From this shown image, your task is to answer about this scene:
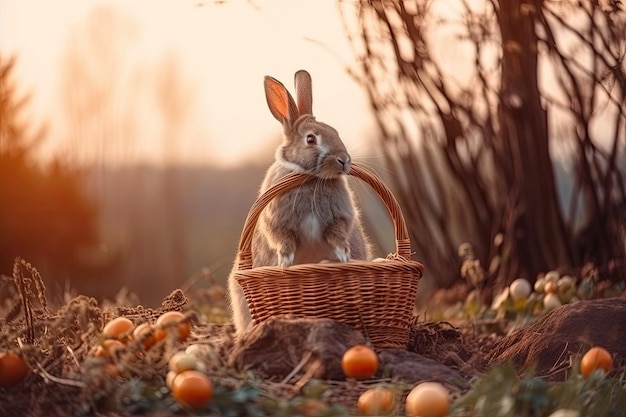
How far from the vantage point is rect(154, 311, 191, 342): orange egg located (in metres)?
2.65

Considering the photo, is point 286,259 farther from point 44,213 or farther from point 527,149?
point 44,213

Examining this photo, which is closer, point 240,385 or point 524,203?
point 240,385

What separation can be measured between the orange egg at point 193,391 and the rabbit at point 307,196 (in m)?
1.00

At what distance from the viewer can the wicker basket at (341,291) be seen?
315 centimetres

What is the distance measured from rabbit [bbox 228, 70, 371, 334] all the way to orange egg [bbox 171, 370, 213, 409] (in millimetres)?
1004

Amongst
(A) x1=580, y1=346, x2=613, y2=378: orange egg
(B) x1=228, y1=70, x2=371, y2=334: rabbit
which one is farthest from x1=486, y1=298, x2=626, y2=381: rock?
(B) x1=228, y1=70, x2=371, y2=334: rabbit

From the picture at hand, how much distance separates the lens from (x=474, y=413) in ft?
8.13

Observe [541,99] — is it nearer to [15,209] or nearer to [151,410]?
[151,410]

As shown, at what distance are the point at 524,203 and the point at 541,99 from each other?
629mm

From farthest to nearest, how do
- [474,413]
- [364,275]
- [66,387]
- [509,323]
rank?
[509,323] < [364,275] < [66,387] < [474,413]

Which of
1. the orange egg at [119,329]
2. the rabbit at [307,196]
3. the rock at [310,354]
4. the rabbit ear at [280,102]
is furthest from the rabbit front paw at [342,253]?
the orange egg at [119,329]

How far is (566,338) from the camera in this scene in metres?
3.51

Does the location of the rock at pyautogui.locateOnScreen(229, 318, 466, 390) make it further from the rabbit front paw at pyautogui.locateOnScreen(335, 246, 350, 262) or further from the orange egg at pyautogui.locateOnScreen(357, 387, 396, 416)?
the rabbit front paw at pyautogui.locateOnScreen(335, 246, 350, 262)

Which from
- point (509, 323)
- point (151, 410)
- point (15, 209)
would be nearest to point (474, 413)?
point (151, 410)
